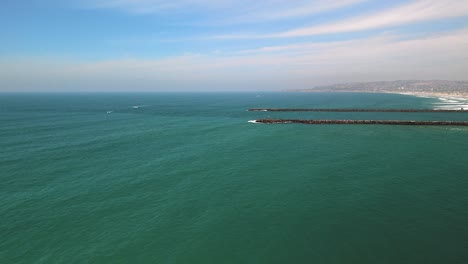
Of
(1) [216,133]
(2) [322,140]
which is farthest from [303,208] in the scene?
(1) [216,133]

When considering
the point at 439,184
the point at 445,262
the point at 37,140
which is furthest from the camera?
the point at 37,140

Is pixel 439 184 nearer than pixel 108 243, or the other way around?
pixel 108 243

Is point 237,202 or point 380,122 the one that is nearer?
point 237,202

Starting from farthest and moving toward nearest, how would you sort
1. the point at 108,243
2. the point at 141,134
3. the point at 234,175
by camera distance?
the point at 141,134 < the point at 234,175 < the point at 108,243

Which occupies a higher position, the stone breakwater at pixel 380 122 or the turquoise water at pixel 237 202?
the stone breakwater at pixel 380 122

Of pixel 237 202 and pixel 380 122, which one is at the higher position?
pixel 380 122

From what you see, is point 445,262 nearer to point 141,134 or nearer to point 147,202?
point 147,202

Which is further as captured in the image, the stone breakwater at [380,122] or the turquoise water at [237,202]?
the stone breakwater at [380,122]

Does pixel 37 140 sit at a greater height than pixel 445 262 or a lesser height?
greater
